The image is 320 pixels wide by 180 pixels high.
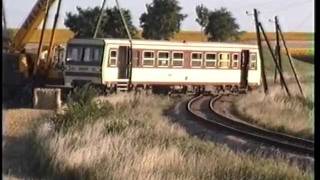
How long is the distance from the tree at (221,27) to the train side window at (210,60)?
1022 inches

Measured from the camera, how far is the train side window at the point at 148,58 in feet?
91.8

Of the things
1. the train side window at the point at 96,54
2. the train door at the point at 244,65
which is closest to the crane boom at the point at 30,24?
the train side window at the point at 96,54

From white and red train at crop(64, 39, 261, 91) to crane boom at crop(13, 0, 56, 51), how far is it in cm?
164

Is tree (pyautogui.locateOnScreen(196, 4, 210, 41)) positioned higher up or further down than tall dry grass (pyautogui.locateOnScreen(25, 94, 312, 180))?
higher up

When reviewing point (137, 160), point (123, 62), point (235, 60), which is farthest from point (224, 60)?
point (137, 160)

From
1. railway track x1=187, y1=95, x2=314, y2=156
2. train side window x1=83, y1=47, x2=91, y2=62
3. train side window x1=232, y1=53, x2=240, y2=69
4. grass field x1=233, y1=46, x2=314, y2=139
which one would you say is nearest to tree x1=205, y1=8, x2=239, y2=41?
grass field x1=233, y1=46, x2=314, y2=139

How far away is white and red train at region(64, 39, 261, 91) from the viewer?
27.4 meters

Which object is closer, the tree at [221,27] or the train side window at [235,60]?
the train side window at [235,60]

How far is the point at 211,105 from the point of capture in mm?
27016

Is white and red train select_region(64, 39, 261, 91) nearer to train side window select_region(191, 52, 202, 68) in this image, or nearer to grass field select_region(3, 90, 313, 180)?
train side window select_region(191, 52, 202, 68)

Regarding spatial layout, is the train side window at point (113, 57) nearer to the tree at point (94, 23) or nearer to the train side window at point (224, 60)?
the train side window at point (224, 60)

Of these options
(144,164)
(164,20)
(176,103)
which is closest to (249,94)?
(176,103)

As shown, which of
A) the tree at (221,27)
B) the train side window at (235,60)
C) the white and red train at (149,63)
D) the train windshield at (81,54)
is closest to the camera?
the white and red train at (149,63)

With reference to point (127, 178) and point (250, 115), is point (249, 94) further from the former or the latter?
point (127, 178)
